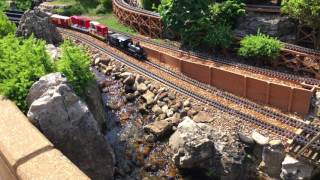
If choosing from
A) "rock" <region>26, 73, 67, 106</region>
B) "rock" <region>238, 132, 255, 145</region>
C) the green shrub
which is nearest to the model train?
the green shrub

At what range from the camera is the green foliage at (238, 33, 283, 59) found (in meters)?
27.9

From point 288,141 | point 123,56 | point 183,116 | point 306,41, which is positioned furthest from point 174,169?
point 306,41

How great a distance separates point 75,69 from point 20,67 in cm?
411

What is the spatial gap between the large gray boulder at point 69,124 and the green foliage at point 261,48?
16.8 metres

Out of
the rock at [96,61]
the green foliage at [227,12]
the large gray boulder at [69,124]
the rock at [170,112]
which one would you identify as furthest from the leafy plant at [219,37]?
the large gray boulder at [69,124]

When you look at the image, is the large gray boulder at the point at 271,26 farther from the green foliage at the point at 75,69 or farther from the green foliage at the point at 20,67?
the green foliage at the point at 20,67

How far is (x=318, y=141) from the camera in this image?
1994 centimetres

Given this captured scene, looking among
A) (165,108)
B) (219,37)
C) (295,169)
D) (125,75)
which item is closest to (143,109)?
(165,108)

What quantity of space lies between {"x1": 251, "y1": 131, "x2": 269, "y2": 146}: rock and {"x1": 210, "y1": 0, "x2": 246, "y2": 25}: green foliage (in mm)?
14133

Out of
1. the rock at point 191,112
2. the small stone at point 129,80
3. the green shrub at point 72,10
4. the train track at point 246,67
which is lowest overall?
the rock at point 191,112

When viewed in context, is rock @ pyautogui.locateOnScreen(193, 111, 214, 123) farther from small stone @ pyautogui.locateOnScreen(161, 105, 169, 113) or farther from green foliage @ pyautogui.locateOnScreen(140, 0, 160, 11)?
green foliage @ pyautogui.locateOnScreen(140, 0, 160, 11)

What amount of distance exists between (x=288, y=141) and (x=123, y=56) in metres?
17.2

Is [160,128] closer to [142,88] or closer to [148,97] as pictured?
[148,97]

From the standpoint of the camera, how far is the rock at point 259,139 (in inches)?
822
